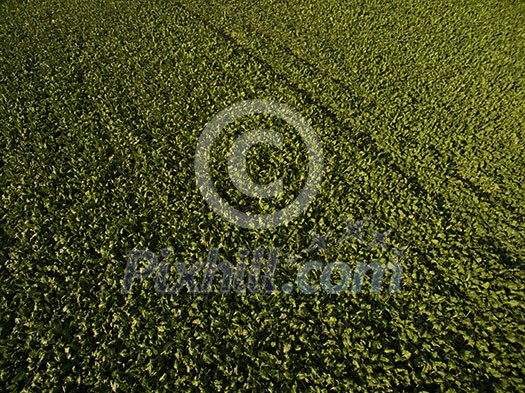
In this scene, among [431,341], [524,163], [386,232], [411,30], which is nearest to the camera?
[431,341]

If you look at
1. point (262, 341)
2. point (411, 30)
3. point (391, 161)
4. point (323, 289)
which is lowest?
point (262, 341)

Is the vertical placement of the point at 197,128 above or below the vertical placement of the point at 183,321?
above

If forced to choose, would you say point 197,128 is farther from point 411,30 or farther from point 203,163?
point 411,30

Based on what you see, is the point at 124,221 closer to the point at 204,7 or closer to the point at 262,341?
the point at 262,341

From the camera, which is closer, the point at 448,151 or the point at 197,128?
the point at 448,151

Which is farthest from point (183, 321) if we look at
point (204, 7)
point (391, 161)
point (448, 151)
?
point (204, 7)

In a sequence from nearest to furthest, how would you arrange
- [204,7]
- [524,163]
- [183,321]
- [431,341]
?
[431,341], [183,321], [524,163], [204,7]
